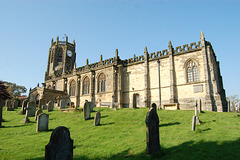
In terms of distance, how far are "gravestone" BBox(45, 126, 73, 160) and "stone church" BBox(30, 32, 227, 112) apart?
570 inches

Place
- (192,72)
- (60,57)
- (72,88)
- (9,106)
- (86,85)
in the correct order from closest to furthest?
(192,72) < (9,106) < (86,85) < (72,88) < (60,57)

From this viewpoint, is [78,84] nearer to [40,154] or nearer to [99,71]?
[99,71]

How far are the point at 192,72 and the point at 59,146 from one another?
73.4 feet

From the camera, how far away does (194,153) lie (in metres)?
6.32

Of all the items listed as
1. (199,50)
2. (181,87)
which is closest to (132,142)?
(181,87)

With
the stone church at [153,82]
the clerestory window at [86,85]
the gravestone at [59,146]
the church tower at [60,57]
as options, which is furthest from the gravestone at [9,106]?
the church tower at [60,57]

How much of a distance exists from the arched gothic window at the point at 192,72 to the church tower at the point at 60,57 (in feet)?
130

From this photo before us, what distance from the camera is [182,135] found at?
9.05 metres

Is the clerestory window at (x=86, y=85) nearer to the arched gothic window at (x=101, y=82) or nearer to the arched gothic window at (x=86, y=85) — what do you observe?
the arched gothic window at (x=86, y=85)

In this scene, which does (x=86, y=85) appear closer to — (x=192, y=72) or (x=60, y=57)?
(x=192, y=72)

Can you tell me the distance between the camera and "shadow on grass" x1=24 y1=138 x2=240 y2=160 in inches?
237

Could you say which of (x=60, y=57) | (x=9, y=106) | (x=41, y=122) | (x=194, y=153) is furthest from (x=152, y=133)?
(x=60, y=57)

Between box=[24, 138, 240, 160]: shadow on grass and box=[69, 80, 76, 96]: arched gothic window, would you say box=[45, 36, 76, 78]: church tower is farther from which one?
box=[24, 138, 240, 160]: shadow on grass

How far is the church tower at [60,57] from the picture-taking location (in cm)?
5234
